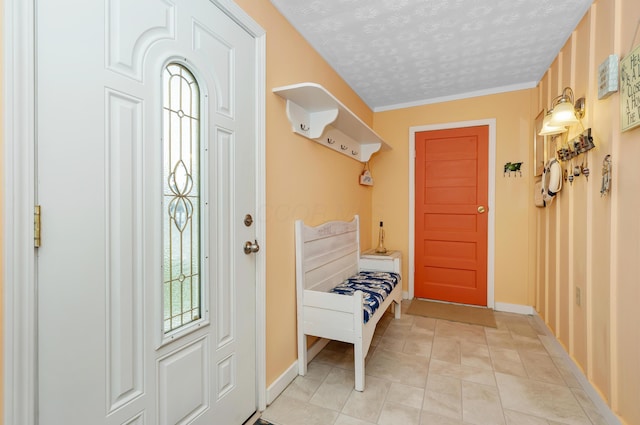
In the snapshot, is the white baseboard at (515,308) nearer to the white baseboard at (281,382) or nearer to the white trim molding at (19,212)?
the white baseboard at (281,382)

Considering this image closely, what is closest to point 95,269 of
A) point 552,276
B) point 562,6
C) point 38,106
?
point 38,106

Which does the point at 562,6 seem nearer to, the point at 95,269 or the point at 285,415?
the point at 95,269

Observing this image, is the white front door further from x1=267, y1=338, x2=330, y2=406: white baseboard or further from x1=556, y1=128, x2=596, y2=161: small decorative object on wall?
x1=556, y1=128, x2=596, y2=161: small decorative object on wall

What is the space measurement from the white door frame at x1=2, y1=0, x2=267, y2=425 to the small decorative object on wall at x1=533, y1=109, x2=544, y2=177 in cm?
343

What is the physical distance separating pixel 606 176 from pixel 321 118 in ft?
5.59

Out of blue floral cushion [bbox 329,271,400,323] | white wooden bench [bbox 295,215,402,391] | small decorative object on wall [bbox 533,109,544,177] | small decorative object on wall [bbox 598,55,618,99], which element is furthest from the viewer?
small decorative object on wall [bbox 533,109,544,177]

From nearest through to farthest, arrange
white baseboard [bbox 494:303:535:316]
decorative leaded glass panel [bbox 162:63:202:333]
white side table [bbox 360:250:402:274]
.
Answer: decorative leaded glass panel [bbox 162:63:202:333], white side table [bbox 360:250:402:274], white baseboard [bbox 494:303:535:316]

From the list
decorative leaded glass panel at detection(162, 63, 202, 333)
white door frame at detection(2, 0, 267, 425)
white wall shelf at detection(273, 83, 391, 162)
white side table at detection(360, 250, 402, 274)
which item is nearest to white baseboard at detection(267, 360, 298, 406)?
decorative leaded glass panel at detection(162, 63, 202, 333)

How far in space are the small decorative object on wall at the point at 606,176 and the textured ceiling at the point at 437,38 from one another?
1076mm

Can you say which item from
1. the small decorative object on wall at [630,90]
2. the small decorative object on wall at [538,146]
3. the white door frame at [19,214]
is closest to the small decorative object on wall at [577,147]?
the small decorative object on wall at [630,90]

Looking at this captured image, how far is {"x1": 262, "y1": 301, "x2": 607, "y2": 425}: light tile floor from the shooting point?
1.66 m

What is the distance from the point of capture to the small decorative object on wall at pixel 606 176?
5.16 ft

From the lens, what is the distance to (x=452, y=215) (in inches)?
138

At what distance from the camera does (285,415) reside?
1676mm
